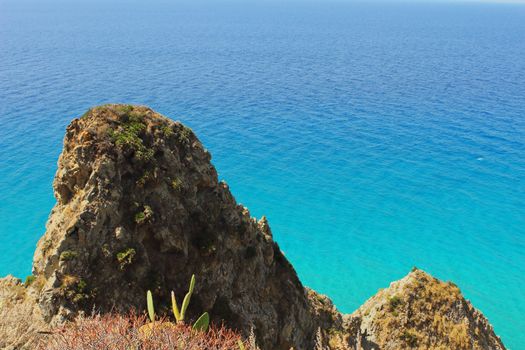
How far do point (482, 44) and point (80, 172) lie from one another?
178013mm

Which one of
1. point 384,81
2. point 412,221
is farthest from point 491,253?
point 384,81

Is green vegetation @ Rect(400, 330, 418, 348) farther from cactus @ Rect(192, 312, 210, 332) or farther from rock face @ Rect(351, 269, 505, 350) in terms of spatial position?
cactus @ Rect(192, 312, 210, 332)

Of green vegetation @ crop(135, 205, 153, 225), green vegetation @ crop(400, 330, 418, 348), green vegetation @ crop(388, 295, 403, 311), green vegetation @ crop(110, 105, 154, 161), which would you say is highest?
green vegetation @ crop(110, 105, 154, 161)

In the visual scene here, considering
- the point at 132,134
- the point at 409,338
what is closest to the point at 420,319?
the point at 409,338

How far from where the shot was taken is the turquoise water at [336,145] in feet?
149

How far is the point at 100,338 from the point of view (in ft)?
41.7

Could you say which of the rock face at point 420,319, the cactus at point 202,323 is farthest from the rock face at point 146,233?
the rock face at point 420,319

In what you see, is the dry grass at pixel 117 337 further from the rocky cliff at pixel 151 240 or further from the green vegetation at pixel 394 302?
the green vegetation at pixel 394 302

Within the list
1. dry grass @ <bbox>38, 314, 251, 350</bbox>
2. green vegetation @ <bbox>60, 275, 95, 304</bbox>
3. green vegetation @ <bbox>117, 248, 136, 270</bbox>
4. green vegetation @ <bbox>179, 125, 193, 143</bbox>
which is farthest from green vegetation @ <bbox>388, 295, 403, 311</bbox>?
green vegetation @ <bbox>60, 275, 95, 304</bbox>

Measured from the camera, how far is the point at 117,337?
12.7 m

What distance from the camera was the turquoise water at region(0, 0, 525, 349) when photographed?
45312 millimetres

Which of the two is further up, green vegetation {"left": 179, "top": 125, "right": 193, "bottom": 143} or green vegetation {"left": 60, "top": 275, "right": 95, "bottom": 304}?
green vegetation {"left": 179, "top": 125, "right": 193, "bottom": 143}

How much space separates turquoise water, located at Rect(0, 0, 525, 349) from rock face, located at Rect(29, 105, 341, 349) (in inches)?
831

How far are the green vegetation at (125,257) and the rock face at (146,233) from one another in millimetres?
36
